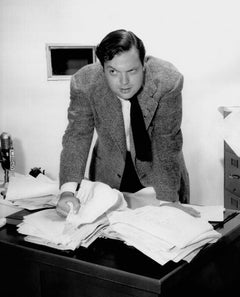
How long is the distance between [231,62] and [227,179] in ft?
2.95

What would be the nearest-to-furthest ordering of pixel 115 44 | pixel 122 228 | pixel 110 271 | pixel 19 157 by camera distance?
pixel 110 271
pixel 122 228
pixel 115 44
pixel 19 157

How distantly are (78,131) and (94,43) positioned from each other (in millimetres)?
1594

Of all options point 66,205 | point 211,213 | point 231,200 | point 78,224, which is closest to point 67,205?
point 66,205

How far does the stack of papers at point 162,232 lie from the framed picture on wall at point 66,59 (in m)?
2.21

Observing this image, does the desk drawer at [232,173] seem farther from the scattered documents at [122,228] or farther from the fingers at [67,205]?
the fingers at [67,205]

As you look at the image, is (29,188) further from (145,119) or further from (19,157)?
(19,157)

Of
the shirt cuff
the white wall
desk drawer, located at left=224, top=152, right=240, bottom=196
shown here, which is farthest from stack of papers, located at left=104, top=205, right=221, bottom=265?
the white wall

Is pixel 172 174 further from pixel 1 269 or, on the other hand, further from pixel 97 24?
pixel 97 24

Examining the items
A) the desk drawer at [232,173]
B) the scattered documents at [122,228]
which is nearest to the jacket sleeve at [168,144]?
the scattered documents at [122,228]

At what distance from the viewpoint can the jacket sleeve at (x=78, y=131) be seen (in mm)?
1785

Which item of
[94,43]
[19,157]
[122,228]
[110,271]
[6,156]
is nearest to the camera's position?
[110,271]

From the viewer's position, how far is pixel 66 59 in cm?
330

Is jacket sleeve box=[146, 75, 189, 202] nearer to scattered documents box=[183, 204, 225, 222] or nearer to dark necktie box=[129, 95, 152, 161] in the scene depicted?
dark necktie box=[129, 95, 152, 161]

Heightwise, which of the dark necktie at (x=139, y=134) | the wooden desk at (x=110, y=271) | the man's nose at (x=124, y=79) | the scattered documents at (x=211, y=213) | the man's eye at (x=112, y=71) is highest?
the man's eye at (x=112, y=71)
